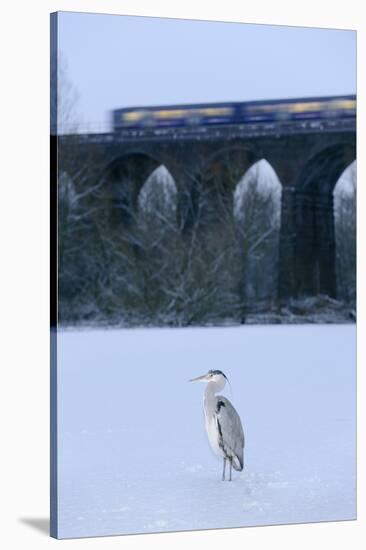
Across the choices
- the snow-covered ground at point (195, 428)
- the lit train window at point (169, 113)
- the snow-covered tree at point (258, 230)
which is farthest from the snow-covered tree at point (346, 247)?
the lit train window at point (169, 113)

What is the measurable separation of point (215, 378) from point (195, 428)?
0.24m

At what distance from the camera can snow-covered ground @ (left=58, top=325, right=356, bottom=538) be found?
251 inches

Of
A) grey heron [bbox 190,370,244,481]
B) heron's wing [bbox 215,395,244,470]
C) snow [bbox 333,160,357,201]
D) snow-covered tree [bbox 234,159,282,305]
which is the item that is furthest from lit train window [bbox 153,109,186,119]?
heron's wing [bbox 215,395,244,470]

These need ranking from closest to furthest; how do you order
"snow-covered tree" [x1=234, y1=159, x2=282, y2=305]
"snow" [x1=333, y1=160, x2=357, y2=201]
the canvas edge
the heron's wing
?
the canvas edge
the heron's wing
"snow-covered tree" [x1=234, y1=159, x2=282, y2=305]
"snow" [x1=333, y1=160, x2=357, y2=201]

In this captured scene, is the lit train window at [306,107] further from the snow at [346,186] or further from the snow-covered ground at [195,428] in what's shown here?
the snow-covered ground at [195,428]

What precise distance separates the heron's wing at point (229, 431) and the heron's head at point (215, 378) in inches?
2.5

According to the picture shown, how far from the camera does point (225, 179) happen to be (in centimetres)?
734

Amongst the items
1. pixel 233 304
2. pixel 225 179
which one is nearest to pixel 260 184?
pixel 225 179

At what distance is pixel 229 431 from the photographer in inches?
270

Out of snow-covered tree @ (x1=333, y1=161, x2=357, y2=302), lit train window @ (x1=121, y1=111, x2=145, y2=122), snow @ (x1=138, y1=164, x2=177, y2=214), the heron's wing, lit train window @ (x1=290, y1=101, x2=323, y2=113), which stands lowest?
the heron's wing

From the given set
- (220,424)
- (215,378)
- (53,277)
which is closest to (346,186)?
(215,378)

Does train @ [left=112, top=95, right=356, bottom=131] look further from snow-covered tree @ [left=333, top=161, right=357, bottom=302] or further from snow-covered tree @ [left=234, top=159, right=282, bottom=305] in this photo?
snow-covered tree @ [left=333, top=161, right=357, bottom=302]

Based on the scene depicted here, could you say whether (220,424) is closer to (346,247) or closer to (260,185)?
(346,247)

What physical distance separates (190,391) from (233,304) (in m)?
0.49
